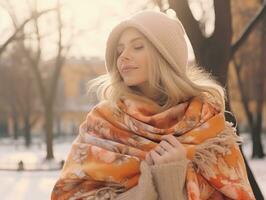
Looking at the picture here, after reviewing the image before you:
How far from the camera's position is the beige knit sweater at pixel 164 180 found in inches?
82.9

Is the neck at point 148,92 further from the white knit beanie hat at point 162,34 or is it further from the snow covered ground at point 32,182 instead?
the snow covered ground at point 32,182

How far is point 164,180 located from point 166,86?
1.38 ft

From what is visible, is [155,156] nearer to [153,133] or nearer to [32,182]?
[153,133]

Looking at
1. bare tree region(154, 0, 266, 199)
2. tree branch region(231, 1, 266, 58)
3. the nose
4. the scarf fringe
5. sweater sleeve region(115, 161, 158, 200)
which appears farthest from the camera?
tree branch region(231, 1, 266, 58)

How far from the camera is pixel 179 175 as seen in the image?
2.12 meters

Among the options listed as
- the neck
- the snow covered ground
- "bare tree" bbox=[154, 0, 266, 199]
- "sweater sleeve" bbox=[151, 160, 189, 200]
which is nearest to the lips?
the neck

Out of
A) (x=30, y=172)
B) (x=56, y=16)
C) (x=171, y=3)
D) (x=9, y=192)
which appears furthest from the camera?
(x=56, y=16)

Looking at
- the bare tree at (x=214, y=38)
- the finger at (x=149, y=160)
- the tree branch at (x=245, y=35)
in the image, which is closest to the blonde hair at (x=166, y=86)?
the finger at (x=149, y=160)

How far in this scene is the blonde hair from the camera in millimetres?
2314

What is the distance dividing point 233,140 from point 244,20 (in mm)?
19979

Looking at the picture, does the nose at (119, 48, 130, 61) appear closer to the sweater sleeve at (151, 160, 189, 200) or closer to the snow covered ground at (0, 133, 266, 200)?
the sweater sleeve at (151, 160, 189, 200)

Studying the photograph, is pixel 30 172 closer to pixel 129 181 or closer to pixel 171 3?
pixel 171 3

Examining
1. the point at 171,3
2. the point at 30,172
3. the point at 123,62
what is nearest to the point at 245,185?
the point at 123,62

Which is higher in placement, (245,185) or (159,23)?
(159,23)
